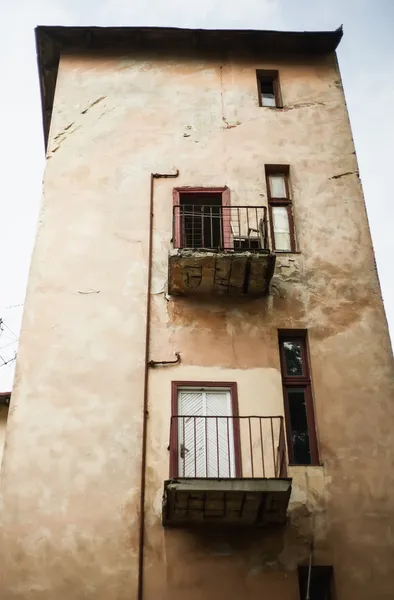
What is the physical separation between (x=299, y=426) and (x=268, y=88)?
899cm

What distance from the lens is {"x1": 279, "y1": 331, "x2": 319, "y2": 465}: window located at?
1103 cm

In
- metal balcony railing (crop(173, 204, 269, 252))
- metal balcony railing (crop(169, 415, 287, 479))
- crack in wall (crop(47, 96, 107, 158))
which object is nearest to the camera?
metal balcony railing (crop(169, 415, 287, 479))

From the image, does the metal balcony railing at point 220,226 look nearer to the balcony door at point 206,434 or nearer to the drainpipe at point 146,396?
the drainpipe at point 146,396

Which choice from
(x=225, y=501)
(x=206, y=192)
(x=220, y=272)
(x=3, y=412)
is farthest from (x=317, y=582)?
(x=206, y=192)

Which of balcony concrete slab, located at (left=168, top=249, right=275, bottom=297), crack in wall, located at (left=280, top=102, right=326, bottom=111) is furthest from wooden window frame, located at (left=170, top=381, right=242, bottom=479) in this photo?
crack in wall, located at (left=280, top=102, right=326, bottom=111)

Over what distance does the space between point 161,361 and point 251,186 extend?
458cm

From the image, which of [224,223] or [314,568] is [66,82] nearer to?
[224,223]

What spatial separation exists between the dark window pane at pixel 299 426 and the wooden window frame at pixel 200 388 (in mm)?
940

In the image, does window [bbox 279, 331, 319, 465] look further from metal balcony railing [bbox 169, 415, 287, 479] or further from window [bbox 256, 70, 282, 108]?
window [bbox 256, 70, 282, 108]

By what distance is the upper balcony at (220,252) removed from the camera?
39.6 ft

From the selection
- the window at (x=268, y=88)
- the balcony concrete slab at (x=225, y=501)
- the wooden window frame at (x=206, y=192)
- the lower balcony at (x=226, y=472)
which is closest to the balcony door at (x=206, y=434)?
the lower balcony at (x=226, y=472)

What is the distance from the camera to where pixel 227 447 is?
35.9ft

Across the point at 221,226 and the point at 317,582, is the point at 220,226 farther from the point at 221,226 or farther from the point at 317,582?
the point at 317,582

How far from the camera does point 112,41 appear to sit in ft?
55.5
